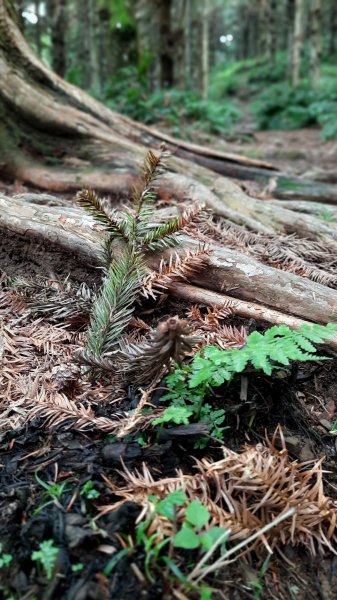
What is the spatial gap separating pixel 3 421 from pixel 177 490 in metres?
0.91

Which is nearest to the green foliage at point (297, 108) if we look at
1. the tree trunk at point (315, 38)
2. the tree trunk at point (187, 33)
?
the tree trunk at point (315, 38)

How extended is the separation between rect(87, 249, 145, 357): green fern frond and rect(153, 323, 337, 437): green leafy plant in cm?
42

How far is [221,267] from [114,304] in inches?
29.8

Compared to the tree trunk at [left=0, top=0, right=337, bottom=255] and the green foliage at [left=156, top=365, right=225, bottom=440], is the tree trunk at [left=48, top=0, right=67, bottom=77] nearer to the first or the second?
the tree trunk at [left=0, top=0, right=337, bottom=255]

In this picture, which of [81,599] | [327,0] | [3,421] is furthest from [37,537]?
[327,0]

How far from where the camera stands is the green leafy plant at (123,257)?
2494 mm

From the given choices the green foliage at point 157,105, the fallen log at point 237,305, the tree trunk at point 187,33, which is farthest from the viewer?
the tree trunk at point 187,33

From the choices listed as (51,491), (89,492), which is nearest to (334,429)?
(89,492)

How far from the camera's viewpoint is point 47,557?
1.60 m

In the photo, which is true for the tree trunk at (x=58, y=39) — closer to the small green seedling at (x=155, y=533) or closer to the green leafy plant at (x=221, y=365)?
the green leafy plant at (x=221, y=365)

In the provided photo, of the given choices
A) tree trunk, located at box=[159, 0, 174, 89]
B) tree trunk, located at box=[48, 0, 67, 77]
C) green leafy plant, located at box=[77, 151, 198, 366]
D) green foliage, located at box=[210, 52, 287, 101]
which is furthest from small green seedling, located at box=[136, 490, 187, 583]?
green foliage, located at box=[210, 52, 287, 101]

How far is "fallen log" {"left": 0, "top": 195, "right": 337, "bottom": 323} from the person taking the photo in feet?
9.07

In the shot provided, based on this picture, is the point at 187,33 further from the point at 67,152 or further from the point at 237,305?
the point at 237,305

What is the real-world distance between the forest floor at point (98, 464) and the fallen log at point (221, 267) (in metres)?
0.22
